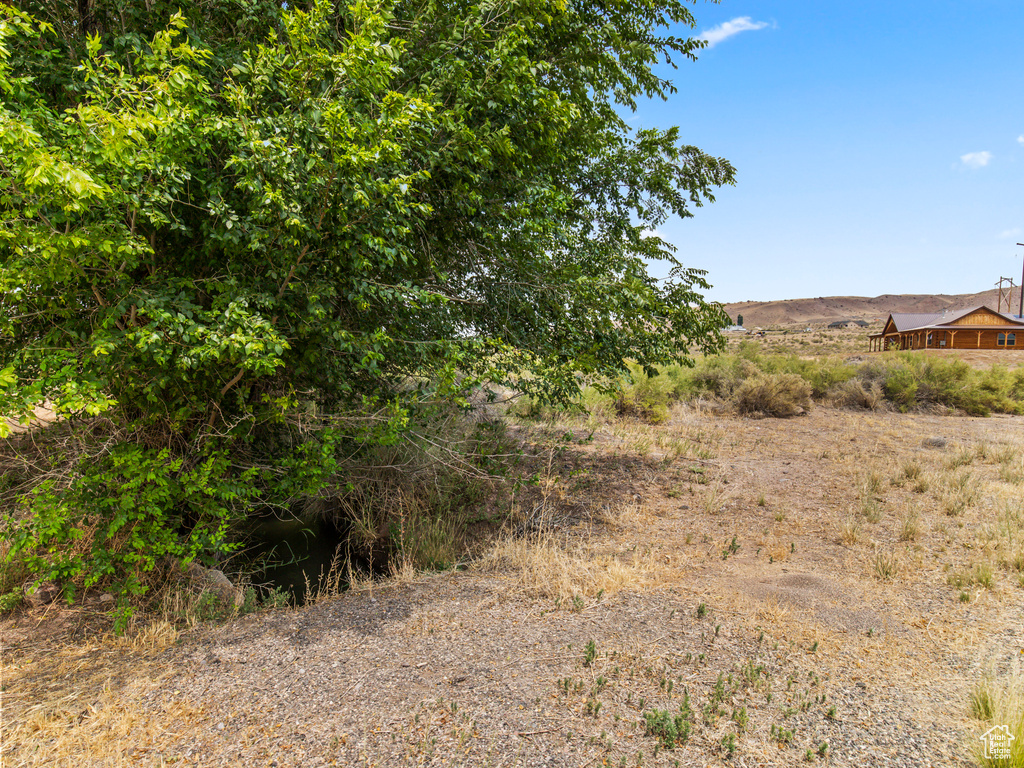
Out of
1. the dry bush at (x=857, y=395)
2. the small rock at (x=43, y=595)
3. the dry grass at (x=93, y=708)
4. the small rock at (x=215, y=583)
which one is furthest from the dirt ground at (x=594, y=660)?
the dry bush at (x=857, y=395)

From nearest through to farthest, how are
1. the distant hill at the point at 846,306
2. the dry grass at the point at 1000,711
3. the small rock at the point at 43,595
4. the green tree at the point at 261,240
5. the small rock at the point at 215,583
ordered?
the dry grass at the point at 1000,711, the green tree at the point at 261,240, the small rock at the point at 43,595, the small rock at the point at 215,583, the distant hill at the point at 846,306

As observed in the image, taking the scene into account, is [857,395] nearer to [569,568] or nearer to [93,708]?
[569,568]

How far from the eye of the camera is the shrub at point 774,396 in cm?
1389

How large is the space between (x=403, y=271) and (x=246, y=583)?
350 centimetres

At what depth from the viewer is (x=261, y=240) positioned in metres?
3.93

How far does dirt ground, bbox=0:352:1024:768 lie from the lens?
2.92 metres

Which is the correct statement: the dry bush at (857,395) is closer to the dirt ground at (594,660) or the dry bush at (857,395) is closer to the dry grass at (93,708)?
the dirt ground at (594,660)

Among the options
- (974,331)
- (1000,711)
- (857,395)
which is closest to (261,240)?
(1000,711)

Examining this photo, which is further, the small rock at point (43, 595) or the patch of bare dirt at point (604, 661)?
the small rock at point (43, 595)

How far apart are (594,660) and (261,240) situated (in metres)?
3.69

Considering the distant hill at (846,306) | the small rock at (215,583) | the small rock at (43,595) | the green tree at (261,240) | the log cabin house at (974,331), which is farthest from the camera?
the distant hill at (846,306)

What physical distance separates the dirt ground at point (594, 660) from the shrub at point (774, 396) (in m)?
7.36

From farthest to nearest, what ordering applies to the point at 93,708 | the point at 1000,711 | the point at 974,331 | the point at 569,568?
1. the point at 974,331
2. the point at 569,568
3. the point at 93,708
4. the point at 1000,711

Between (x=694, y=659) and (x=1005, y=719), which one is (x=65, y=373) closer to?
(x=694, y=659)
